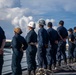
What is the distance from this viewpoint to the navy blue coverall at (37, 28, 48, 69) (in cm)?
1155

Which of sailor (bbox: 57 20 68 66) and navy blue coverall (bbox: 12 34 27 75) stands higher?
sailor (bbox: 57 20 68 66)

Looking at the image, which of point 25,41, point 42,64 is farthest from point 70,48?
point 25,41

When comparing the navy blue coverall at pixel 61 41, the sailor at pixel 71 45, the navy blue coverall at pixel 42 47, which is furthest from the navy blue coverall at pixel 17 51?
the sailor at pixel 71 45

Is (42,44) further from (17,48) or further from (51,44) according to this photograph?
(17,48)

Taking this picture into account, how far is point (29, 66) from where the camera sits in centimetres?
1120

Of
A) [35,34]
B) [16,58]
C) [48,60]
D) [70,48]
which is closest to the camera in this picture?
[16,58]

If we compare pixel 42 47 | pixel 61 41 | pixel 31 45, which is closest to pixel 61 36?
pixel 61 41

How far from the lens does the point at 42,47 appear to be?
11.6m

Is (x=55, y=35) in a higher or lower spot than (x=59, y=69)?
higher

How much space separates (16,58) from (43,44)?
177 centimetres

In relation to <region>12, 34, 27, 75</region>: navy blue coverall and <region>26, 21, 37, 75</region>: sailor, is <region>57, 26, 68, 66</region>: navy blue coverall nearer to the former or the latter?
<region>26, 21, 37, 75</region>: sailor

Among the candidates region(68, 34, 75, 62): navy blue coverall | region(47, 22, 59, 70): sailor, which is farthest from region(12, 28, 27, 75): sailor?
region(68, 34, 75, 62): navy blue coverall

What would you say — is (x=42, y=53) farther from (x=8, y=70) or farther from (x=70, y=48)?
(x=70, y=48)

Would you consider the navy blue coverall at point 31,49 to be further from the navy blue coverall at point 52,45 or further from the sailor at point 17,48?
the navy blue coverall at point 52,45
